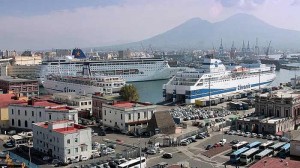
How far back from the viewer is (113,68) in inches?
1905

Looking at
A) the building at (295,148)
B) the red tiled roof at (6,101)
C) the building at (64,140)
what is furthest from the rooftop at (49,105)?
the building at (295,148)

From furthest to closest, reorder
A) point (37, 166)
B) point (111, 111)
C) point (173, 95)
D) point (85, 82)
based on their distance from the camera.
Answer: point (85, 82)
point (173, 95)
point (111, 111)
point (37, 166)

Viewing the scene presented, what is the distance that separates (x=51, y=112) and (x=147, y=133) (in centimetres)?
422

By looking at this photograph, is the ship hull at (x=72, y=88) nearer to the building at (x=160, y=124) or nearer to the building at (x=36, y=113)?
the building at (x=36, y=113)

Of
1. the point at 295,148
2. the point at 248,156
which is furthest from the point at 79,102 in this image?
the point at 295,148

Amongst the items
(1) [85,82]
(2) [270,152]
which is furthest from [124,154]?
(1) [85,82]

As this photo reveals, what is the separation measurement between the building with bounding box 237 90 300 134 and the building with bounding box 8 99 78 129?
7752mm

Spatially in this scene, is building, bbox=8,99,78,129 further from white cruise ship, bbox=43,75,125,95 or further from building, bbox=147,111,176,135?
white cruise ship, bbox=43,75,125,95

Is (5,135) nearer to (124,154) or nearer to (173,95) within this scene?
(124,154)

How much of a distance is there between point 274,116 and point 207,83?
10935mm

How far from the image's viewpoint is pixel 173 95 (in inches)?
1156

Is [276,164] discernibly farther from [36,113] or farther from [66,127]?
[36,113]

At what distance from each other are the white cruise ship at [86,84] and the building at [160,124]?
1412 cm

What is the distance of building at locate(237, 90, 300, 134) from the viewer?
1778cm
